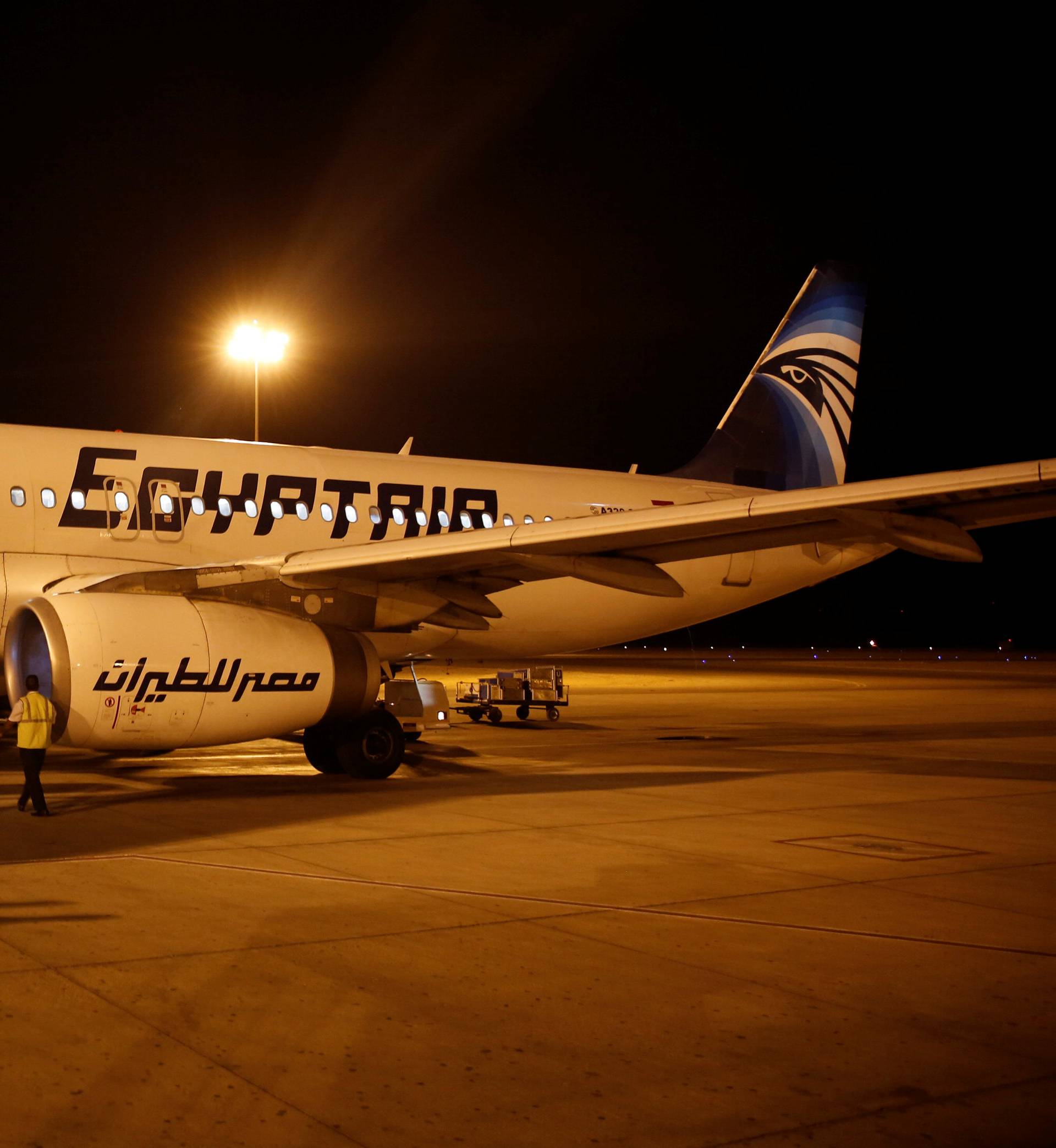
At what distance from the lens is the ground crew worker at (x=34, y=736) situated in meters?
10.6

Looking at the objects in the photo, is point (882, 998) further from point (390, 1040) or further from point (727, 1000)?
point (390, 1040)

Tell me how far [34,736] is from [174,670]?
1454 millimetres

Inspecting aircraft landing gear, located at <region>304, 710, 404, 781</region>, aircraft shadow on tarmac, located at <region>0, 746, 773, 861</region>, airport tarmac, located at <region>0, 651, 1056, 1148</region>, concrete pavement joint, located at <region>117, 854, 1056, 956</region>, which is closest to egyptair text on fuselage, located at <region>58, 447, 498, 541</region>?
aircraft landing gear, located at <region>304, 710, 404, 781</region>

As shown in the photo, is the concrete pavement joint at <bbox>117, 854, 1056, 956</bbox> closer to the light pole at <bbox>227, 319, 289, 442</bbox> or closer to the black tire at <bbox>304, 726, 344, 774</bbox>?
the black tire at <bbox>304, 726, 344, 774</bbox>

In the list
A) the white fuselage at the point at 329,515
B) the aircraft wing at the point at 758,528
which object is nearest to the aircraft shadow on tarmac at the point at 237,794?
the white fuselage at the point at 329,515

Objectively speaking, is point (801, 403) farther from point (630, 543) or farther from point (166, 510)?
point (166, 510)

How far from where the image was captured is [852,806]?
1209 cm

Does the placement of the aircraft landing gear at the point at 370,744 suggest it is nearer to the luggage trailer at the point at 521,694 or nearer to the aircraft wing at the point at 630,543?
the aircraft wing at the point at 630,543

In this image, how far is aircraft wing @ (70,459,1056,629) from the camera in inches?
449

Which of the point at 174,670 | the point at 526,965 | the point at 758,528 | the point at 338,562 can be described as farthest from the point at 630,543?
the point at 526,965

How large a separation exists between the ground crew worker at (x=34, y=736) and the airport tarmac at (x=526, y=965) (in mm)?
187

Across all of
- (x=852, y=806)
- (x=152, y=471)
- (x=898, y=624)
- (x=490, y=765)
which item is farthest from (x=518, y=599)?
(x=898, y=624)

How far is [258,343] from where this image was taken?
78.9ft

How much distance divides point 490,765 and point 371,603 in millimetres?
2958
